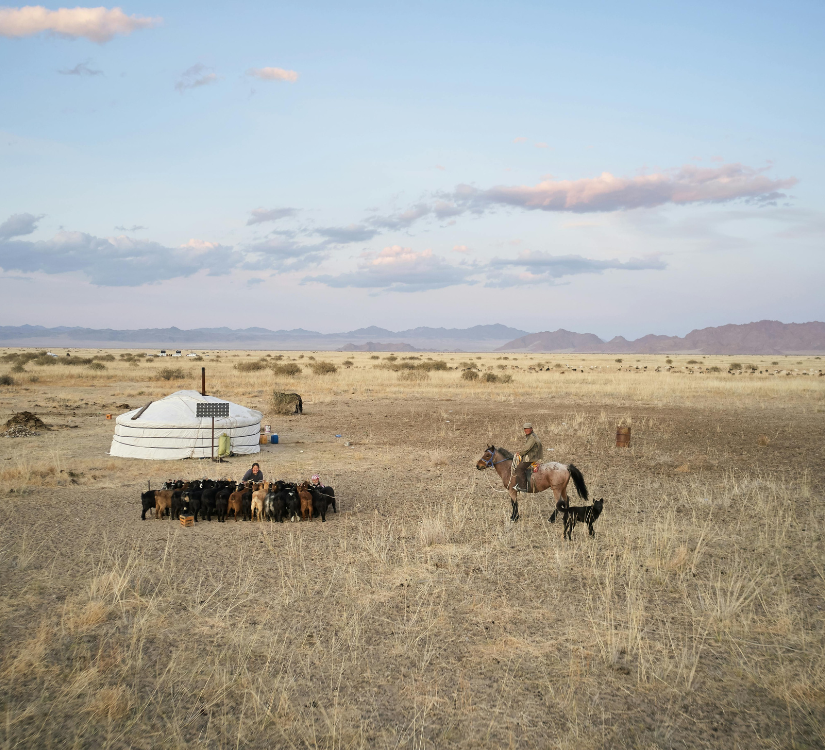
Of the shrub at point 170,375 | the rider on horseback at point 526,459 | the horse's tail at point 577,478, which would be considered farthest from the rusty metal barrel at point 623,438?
the shrub at point 170,375

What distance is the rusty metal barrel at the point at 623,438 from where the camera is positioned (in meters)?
17.6

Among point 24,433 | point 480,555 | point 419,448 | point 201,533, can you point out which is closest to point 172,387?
point 24,433

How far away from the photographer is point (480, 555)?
8.64m

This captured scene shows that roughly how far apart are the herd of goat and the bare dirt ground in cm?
31

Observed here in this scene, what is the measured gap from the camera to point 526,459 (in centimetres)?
1051

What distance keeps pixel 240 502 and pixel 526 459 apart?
494cm

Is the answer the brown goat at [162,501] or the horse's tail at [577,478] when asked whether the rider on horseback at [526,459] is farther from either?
the brown goat at [162,501]

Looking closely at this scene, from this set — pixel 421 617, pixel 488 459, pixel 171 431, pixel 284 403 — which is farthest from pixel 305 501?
pixel 284 403

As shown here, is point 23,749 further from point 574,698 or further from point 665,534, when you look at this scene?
point 665,534

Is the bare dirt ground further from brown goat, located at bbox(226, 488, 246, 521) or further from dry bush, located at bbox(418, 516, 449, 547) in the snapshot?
brown goat, located at bbox(226, 488, 246, 521)

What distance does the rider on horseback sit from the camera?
1009 cm

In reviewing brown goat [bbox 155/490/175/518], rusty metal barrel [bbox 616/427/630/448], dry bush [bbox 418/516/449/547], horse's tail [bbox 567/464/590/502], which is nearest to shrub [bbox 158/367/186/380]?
rusty metal barrel [bbox 616/427/630/448]

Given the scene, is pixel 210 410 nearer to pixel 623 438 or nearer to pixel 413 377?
pixel 623 438

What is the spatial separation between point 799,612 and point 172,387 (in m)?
35.9
